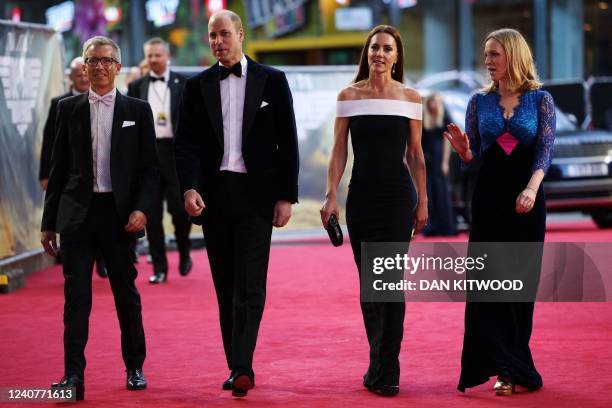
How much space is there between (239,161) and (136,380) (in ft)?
4.15

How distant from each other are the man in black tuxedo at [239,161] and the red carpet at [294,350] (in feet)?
1.57

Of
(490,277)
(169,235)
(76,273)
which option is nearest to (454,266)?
(490,277)

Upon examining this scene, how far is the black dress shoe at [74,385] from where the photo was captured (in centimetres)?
662

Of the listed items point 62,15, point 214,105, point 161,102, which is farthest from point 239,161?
point 62,15

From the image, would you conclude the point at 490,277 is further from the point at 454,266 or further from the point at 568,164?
the point at 568,164

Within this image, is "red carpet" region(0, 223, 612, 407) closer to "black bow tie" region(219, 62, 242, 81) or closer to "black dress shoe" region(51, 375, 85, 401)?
"black dress shoe" region(51, 375, 85, 401)

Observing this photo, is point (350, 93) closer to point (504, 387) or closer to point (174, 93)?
point (504, 387)

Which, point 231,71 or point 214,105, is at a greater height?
point 231,71

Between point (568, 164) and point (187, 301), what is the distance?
23.6 feet

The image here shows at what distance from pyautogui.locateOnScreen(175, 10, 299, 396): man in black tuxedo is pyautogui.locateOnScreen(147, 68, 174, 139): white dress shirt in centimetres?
477

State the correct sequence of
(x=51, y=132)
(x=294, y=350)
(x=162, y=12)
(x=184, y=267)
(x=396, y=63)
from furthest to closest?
(x=162, y=12) < (x=184, y=267) < (x=51, y=132) < (x=294, y=350) < (x=396, y=63)

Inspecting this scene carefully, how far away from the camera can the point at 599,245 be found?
45.4ft

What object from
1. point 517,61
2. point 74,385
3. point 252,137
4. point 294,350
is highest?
point 517,61

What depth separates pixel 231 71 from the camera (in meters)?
6.77
